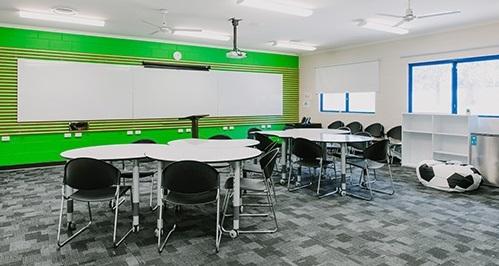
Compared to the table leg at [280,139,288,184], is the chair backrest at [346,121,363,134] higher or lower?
higher

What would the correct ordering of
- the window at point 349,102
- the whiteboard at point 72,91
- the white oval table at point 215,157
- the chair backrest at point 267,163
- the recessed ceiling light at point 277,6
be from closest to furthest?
1. the white oval table at point 215,157
2. the chair backrest at point 267,163
3. the recessed ceiling light at point 277,6
4. the whiteboard at point 72,91
5. the window at point 349,102

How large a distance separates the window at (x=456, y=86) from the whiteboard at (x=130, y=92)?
152 inches

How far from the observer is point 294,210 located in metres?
4.61

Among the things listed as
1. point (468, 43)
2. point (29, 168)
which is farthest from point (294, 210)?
point (29, 168)

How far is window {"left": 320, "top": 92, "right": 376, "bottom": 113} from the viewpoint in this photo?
902cm

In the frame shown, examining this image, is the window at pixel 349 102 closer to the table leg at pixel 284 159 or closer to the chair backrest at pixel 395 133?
the chair backrest at pixel 395 133

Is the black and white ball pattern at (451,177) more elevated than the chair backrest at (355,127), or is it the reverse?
the chair backrest at (355,127)

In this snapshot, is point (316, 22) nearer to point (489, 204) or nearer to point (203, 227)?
point (489, 204)

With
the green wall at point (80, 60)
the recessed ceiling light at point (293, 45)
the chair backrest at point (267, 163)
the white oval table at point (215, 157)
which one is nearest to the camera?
the white oval table at point (215, 157)

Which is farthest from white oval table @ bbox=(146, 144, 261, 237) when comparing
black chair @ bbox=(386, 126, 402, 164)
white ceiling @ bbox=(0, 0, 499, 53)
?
black chair @ bbox=(386, 126, 402, 164)

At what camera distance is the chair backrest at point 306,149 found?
529 centimetres

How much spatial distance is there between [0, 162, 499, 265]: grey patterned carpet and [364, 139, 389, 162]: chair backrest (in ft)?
1.92

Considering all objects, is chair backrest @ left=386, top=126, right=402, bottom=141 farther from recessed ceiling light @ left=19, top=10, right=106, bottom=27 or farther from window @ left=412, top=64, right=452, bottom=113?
recessed ceiling light @ left=19, top=10, right=106, bottom=27

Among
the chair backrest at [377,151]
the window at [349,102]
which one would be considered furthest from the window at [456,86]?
the chair backrest at [377,151]
